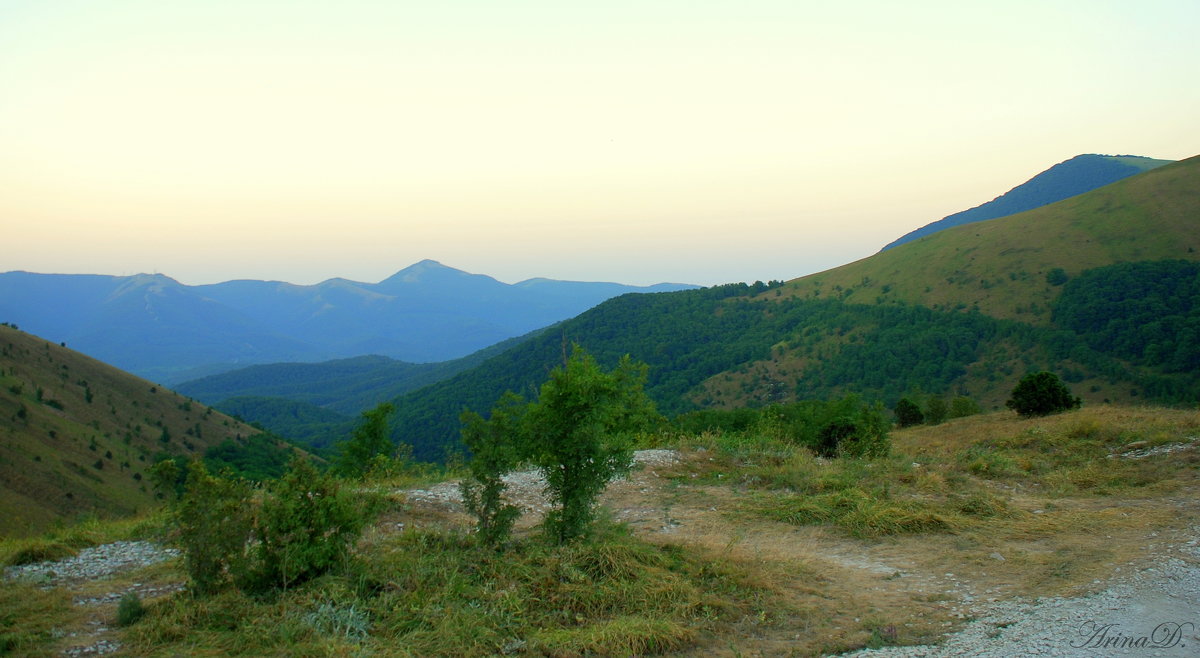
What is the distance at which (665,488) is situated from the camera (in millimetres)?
10844

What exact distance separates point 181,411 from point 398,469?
204 ft

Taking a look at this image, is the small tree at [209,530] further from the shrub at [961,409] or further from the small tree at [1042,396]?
the shrub at [961,409]

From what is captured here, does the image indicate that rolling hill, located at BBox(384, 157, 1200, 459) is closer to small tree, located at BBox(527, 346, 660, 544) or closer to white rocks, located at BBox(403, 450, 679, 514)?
white rocks, located at BBox(403, 450, 679, 514)

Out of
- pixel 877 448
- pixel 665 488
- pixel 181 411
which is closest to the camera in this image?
pixel 665 488

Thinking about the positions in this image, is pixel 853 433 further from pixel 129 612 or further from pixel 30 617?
pixel 30 617

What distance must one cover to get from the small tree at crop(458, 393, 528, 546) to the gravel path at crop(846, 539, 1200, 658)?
151 inches

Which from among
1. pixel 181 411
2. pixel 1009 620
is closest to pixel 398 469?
pixel 1009 620

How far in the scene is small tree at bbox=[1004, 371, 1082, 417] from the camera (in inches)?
682

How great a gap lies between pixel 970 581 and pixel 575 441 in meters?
4.46

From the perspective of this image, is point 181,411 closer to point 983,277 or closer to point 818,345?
point 818,345

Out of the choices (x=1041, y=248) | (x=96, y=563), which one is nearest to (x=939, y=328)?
(x=1041, y=248)

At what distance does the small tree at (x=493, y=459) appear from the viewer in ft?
21.9

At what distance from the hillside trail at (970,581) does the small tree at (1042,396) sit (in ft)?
30.4

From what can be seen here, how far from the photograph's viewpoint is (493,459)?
6.68 meters
